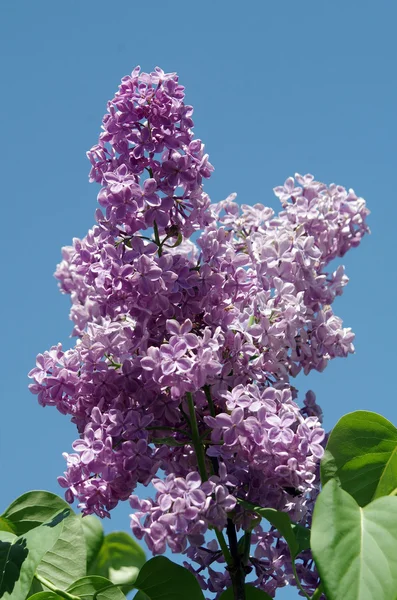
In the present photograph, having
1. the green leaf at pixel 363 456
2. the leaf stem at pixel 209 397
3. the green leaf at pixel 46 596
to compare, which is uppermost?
the leaf stem at pixel 209 397

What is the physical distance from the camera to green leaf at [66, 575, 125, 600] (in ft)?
3.44

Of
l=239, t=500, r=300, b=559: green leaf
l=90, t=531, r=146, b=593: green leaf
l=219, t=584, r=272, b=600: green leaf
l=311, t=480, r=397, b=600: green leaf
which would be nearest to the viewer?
l=311, t=480, r=397, b=600: green leaf

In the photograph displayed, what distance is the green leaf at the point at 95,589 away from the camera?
3.44ft

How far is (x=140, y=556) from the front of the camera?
5.05 feet

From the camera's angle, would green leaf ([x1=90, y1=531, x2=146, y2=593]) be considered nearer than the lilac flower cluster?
No

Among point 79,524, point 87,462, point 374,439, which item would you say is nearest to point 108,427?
point 87,462

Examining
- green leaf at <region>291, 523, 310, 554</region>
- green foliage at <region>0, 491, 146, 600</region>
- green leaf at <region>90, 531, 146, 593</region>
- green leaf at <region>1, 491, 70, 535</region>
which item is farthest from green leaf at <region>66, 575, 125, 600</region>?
green leaf at <region>90, 531, 146, 593</region>

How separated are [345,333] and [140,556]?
24.8 inches

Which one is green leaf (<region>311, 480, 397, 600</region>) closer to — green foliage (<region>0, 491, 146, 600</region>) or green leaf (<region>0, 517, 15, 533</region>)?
green foliage (<region>0, 491, 146, 600</region>)

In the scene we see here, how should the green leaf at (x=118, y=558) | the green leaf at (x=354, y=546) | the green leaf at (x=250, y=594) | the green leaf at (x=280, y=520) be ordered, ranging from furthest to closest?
the green leaf at (x=118, y=558) < the green leaf at (x=250, y=594) < the green leaf at (x=280, y=520) < the green leaf at (x=354, y=546)

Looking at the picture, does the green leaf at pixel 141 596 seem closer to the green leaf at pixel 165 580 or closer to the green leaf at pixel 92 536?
the green leaf at pixel 165 580

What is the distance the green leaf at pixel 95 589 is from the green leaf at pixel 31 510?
0.34ft

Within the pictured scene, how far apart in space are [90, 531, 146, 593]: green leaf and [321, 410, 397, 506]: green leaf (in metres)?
0.58

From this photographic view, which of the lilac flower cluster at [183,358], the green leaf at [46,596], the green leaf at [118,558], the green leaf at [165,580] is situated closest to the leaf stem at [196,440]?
the lilac flower cluster at [183,358]
